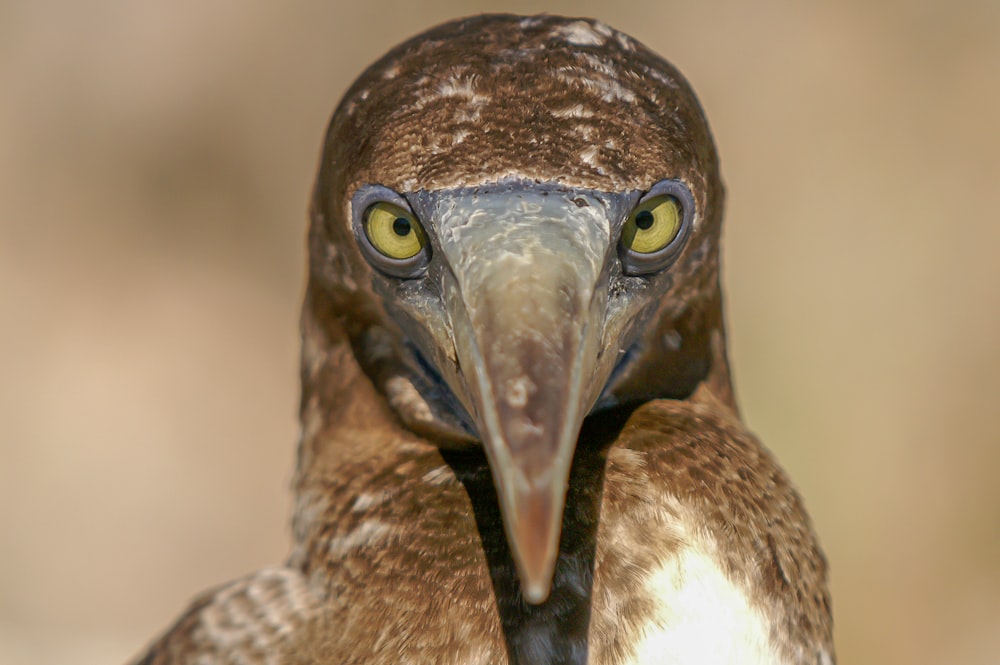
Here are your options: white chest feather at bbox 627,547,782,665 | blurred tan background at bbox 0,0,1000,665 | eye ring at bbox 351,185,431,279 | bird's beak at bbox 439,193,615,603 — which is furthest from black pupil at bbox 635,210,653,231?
blurred tan background at bbox 0,0,1000,665

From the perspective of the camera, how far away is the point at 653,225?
1808 mm

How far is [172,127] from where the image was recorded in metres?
6.48

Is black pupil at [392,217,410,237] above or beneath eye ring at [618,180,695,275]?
above

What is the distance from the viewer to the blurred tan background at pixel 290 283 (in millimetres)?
5391

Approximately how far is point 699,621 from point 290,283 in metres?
5.28

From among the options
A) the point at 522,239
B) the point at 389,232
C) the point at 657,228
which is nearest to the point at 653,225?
the point at 657,228

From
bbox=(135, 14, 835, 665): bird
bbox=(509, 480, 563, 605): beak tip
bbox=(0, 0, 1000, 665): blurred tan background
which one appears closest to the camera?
bbox=(509, 480, 563, 605): beak tip

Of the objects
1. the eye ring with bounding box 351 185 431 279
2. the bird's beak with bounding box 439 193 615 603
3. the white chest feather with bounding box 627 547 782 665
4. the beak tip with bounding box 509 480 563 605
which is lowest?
the white chest feather with bounding box 627 547 782 665

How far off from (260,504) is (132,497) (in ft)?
2.13

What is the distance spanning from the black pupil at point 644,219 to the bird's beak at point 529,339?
131mm

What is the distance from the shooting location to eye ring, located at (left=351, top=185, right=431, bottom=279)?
1.77 meters

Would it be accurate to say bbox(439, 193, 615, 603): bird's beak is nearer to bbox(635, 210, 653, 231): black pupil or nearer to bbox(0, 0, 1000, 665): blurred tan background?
bbox(635, 210, 653, 231): black pupil

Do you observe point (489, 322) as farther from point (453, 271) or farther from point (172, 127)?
point (172, 127)

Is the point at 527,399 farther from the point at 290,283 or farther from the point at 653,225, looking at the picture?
the point at 290,283
